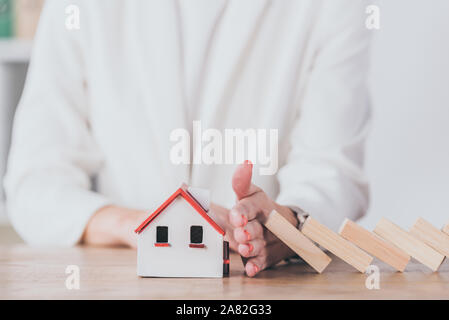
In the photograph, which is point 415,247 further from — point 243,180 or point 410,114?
point 410,114

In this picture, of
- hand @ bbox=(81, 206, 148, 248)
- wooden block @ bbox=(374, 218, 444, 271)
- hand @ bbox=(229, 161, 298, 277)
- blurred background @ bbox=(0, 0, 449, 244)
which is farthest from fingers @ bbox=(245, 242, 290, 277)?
blurred background @ bbox=(0, 0, 449, 244)

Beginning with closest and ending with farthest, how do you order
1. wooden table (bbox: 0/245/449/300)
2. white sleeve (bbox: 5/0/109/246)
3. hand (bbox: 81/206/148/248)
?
wooden table (bbox: 0/245/449/300)
hand (bbox: 81/206/148/248)
white sleeve (bbox: 5/0/109/246)

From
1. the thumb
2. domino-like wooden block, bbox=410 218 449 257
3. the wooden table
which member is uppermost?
the thumb

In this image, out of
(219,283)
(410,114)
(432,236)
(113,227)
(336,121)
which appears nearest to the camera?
(219,283)

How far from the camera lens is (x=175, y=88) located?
1147mm

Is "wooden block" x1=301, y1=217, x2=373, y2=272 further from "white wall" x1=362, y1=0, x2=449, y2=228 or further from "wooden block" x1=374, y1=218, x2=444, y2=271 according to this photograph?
"white wall" x1=362, y1=0, x2=449, y2=228

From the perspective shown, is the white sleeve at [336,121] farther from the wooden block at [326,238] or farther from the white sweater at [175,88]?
the wooden block at [326,238]

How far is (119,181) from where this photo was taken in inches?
47.2

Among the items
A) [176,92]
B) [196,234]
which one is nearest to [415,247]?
[196,234]

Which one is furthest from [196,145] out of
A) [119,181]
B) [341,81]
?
[341,81]

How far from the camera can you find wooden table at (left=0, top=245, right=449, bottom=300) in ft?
1.49

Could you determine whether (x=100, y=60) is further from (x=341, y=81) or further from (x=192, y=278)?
(x=192, y=278)

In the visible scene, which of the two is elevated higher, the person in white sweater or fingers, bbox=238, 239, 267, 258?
the person in white sweater

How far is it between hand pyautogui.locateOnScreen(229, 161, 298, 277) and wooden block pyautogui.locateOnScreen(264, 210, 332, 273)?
0.6 inches
